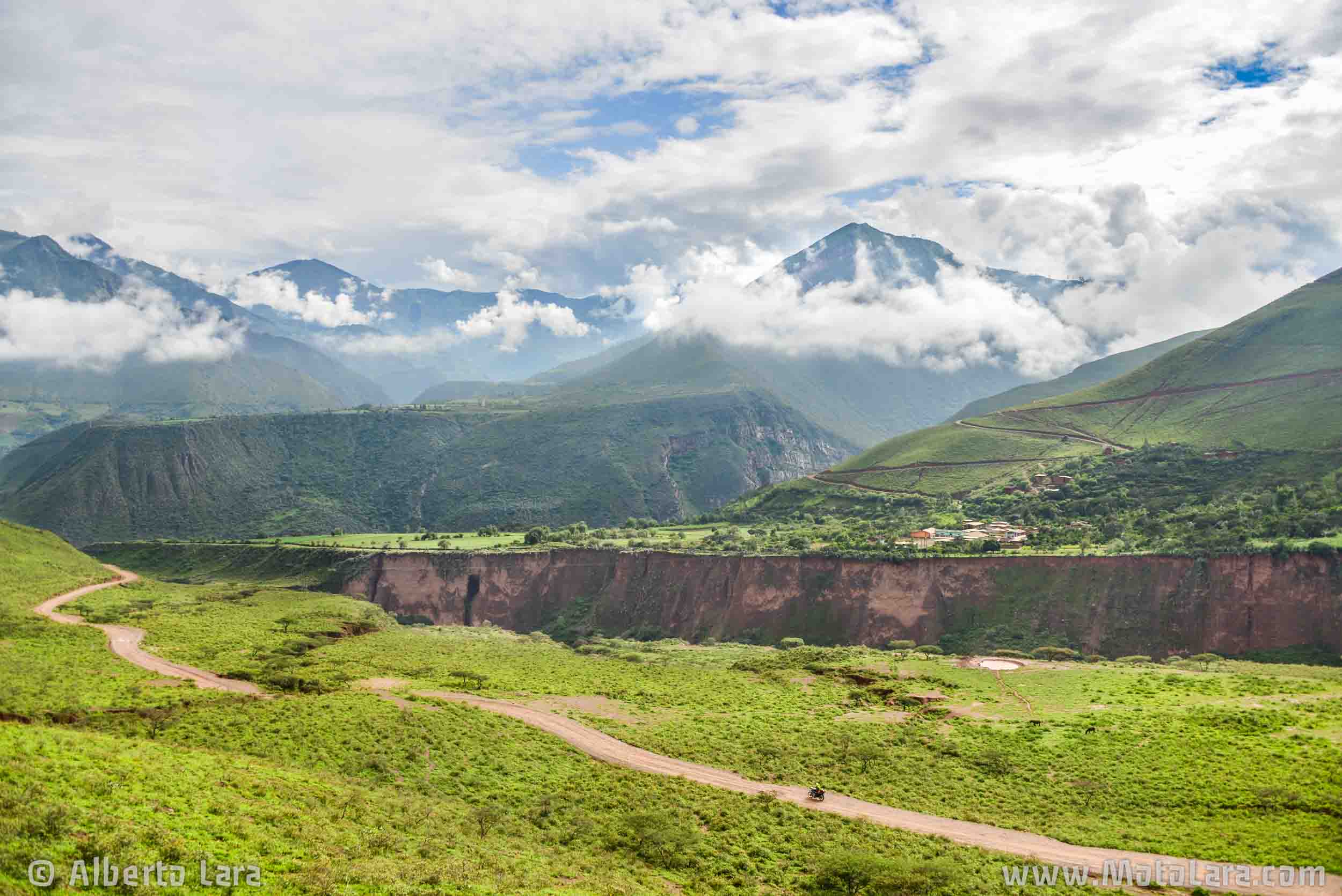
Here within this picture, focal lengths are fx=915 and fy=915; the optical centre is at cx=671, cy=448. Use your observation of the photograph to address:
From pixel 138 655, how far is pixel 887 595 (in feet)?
212

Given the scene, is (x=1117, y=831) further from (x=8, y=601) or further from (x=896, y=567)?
(x=8, y=601)

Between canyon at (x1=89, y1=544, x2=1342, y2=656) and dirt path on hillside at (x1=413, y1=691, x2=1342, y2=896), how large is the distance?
4597 centimetres

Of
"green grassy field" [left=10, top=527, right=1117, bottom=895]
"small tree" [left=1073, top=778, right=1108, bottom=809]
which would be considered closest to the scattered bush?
"green grassy field" [left=10, top=527, right=1117, bottom=895]

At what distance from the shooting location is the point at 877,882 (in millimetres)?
30469

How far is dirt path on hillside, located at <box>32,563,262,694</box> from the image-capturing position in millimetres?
51250

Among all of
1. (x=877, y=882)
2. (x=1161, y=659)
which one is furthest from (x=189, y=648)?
(x=1161, y=659)

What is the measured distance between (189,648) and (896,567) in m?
63.4

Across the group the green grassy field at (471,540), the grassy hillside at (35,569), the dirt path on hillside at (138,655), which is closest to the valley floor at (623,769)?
the dirt path on hillside at (138,655)

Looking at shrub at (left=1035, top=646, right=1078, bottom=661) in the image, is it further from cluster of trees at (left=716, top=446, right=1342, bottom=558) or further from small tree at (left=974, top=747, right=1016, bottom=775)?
small tree at (left=974, top=747, right=1016, bottom=775)

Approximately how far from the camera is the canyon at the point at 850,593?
250ft

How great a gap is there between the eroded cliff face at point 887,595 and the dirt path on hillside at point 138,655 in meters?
46.4

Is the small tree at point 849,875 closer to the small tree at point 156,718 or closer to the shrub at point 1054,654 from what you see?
the small tree at point 156,718

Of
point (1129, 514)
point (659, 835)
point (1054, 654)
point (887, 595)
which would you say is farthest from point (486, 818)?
point (1129, 514)

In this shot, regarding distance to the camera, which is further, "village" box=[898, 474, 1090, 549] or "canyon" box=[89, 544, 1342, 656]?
"village" box=[898, 474, 1090, 549]
